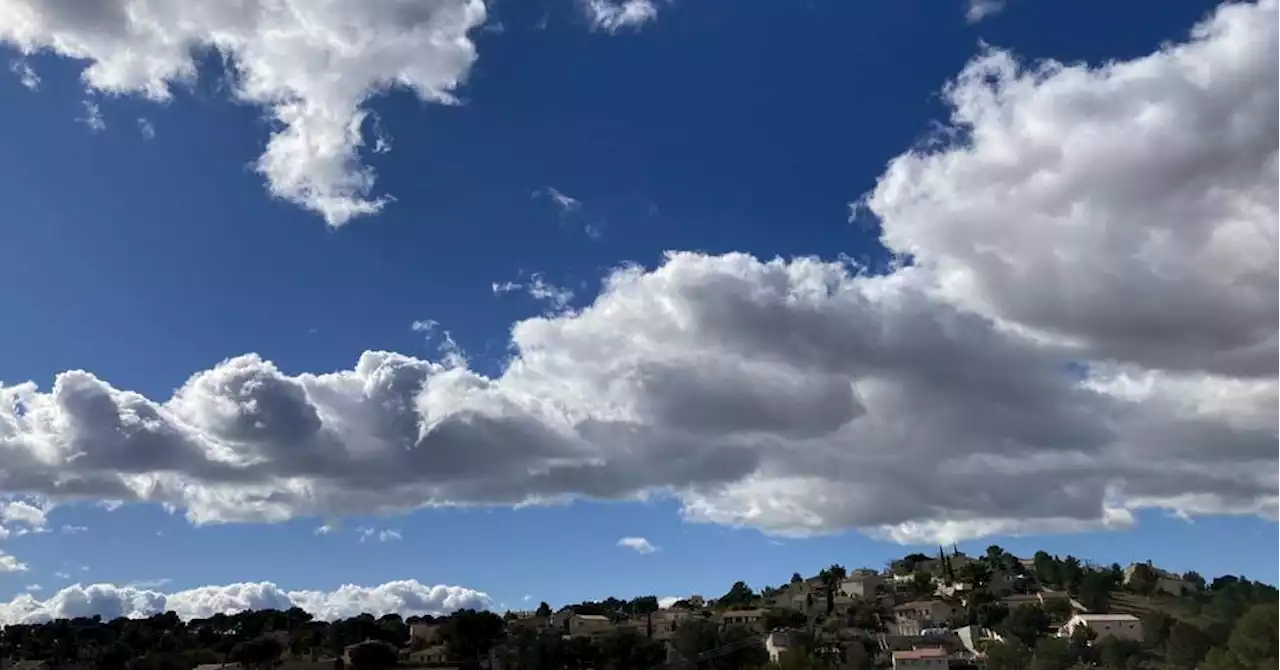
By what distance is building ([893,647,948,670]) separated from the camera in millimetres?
123938

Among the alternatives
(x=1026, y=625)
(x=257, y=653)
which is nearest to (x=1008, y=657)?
(x=1026, y=625)

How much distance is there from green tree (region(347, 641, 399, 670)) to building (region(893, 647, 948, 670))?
6722 centimetres

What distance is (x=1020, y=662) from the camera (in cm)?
11831

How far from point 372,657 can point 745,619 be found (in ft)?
190

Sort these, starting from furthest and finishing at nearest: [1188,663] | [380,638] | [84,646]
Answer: [84,646] → [380,638] → [1188,663]

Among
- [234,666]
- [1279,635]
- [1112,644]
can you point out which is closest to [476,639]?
[234,666]

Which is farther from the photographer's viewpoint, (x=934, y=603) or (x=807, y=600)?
(x=807, y=600)

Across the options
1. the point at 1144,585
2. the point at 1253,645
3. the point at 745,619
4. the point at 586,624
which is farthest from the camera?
the point at 1144,585

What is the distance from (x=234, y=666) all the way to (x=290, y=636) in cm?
1688

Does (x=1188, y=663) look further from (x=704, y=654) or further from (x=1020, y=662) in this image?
(x=704, y=654)

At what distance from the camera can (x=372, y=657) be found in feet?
492

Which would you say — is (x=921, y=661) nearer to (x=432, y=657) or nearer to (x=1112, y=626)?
(x=1112, y=626)

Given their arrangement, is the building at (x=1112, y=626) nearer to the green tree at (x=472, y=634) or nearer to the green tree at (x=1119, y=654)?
the green tree at (x=1119, y=654)

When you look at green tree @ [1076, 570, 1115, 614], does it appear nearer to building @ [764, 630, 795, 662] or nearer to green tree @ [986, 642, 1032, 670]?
building @ [764, 630, 795, 662]
